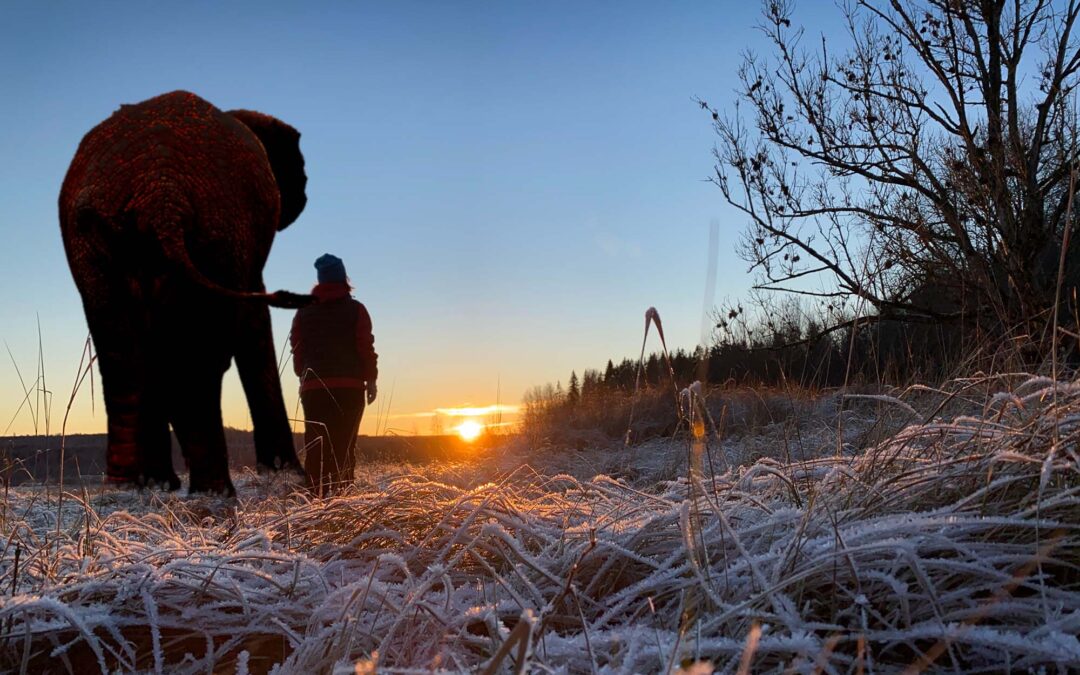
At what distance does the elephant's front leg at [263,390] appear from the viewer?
622cm

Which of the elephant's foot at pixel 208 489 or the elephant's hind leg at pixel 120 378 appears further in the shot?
the elephant's hind leg at pixel 120 378

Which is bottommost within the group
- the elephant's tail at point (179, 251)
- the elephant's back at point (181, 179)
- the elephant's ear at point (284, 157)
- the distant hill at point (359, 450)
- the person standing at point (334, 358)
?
the distant hill at point (359, 450)

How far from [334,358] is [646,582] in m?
4.69

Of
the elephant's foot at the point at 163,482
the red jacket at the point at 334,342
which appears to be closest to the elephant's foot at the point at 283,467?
the elephant's foot at the point at 163,482

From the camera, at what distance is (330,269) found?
614 centimetres

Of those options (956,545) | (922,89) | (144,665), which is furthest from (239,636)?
(922,89)

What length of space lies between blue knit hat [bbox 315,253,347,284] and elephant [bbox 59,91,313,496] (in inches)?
20.0

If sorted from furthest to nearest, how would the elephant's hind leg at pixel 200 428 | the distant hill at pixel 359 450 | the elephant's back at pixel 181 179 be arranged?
the distant hill at pixel 359 450, the elephant's back at pixel 181 179, the elephant's hind leg at pixel 200 428

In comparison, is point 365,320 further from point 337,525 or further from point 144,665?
point 144,665

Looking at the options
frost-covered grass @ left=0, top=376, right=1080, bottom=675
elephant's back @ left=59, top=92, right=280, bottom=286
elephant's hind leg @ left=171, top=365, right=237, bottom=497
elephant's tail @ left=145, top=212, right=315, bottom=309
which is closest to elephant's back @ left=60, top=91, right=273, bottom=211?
elephant's back @ left=59, top=92, right=280, bottom=286

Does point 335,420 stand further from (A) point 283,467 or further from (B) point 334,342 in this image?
(A) point 283,467

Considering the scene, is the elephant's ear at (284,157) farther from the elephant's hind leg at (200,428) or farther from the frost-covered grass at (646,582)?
the frost-covered grass at (646,582)

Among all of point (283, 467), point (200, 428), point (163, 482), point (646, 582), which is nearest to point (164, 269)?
point (200, 428)

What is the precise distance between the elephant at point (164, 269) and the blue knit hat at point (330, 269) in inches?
20.0
